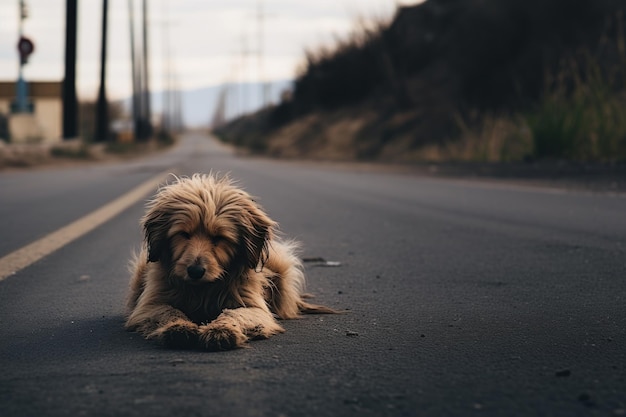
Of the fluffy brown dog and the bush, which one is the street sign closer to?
the bush

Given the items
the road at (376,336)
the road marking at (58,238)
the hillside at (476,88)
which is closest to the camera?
the road at (376,336)

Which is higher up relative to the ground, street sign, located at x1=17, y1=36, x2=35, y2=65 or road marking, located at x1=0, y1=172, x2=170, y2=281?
street sign, located at x1=17, y1=36, x2=35, y2=65

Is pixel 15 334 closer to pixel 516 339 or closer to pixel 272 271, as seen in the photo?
pixel 272 271

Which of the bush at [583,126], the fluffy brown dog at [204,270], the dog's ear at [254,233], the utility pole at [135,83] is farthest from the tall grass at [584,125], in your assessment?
the utility pole at [135,83]

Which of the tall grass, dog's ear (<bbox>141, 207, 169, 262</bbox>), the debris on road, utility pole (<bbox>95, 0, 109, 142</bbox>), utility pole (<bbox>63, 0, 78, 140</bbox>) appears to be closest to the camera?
dog's ear (<bbox>141, 207, 169, 262</bbox>)

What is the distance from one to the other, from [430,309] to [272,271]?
0.93 m

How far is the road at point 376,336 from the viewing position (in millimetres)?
3311

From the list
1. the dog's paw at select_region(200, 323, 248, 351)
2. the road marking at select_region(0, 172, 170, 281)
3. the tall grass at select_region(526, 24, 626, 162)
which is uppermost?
the tall grass at select_region(526, 24, 626, 162)

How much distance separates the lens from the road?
10.9 feet

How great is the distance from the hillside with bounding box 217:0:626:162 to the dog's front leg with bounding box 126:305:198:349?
14801 millimetres

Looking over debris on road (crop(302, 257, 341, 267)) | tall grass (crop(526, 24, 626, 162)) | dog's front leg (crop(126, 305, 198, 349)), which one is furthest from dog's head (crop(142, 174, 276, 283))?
tall grass (crop(526, 24, 626, 162))

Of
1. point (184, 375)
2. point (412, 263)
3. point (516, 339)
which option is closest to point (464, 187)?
point (412, 263)

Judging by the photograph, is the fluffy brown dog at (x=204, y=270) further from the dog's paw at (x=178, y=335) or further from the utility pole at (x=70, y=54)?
the utility pole at (x=70, y=54)

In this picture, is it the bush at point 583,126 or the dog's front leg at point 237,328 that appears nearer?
the dog's front leg at point 237,328
